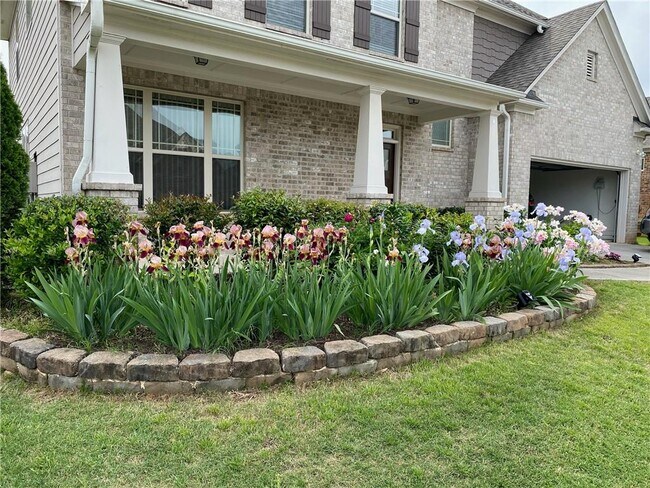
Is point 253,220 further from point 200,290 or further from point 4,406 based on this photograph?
point 4,406

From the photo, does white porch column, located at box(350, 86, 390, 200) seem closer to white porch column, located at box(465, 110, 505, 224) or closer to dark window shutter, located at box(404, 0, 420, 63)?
white porch column, located at box(465, 110, 505, 224)

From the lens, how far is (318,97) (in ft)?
30.6

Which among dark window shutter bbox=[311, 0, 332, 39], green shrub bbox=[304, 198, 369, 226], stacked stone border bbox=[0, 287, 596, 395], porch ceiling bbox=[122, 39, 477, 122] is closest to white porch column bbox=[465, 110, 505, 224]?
porch ceiling bbox=[122, 39, 477, 122]

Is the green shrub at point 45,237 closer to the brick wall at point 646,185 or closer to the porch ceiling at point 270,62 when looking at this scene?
the porch ceiling at point 270,62

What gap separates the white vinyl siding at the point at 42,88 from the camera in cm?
713

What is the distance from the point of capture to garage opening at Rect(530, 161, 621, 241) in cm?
1616

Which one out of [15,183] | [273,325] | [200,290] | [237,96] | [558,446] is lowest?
[558,446]

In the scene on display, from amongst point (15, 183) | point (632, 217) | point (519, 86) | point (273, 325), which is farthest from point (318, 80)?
point (632, 217)

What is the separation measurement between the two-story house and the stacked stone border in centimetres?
313

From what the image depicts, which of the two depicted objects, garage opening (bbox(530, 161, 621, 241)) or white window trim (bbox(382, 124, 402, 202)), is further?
garage opening (bbox(530, 161, 621, 241))

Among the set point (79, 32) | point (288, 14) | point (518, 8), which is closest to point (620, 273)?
point (288, 14)

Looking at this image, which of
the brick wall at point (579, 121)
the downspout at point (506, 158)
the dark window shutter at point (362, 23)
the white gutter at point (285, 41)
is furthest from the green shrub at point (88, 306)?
the brick wall at point (579, 121)

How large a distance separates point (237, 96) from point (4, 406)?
6.91 meters

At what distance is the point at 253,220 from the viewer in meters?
5.92
